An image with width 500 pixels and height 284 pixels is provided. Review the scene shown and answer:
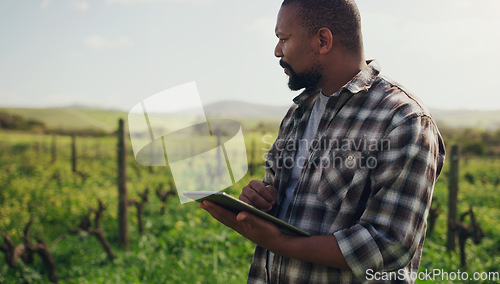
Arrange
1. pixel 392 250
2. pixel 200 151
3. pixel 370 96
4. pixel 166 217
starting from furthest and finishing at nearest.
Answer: pixel 166 217 → pixel 200 151 → pixel 370 96 → pixel 392 250

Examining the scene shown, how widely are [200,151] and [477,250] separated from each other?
6.06 m

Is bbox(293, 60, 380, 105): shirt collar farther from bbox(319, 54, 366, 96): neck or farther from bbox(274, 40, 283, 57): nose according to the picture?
bbox(274, 40, 283, 57): nose

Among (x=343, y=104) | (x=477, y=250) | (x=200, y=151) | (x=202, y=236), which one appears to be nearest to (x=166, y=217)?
(x=202, y=236)

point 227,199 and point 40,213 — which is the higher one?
point 227,199

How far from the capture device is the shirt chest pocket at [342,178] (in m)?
1.36

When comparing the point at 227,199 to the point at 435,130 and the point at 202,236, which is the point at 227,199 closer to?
the point at 435,130

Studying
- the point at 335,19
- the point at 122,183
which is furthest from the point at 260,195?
the point at 122,183

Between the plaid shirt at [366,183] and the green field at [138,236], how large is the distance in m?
3.38

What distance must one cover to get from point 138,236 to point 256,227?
6052 millimetres

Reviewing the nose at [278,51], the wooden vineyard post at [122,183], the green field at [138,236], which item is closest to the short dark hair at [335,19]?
the nose at [278,51]

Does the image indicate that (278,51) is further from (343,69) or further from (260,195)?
(260,195)

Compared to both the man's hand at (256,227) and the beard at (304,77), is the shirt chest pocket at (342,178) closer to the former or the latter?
the man's hand at (256,227)

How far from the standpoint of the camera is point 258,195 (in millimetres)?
1707

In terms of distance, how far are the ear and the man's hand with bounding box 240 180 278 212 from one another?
618 millimetres
